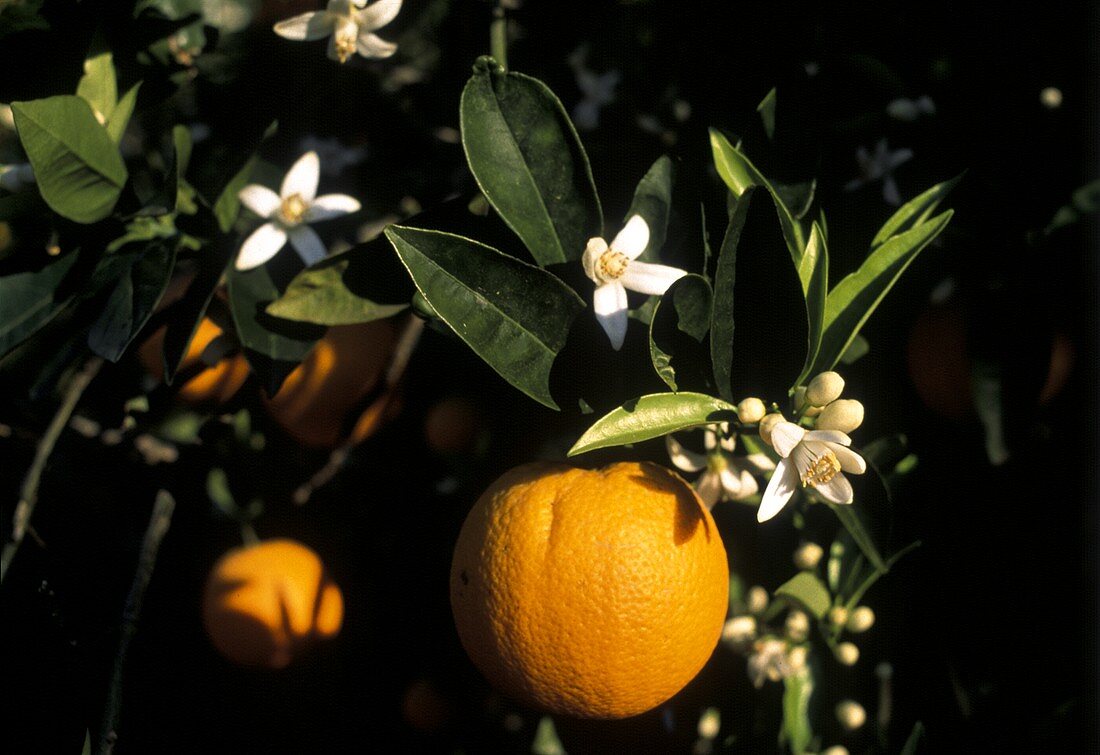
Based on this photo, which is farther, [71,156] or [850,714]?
[850,714]

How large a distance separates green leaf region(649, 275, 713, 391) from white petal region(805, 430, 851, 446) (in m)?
0.14

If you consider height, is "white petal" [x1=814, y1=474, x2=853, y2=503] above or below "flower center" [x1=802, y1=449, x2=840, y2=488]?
below

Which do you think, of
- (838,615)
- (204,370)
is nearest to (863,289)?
Answer: (838,615)

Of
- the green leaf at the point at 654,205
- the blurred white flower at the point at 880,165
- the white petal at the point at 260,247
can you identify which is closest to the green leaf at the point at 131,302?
the white petal at the point at 260,247

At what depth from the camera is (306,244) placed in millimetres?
1162

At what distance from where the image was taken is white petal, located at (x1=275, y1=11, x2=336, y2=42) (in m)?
1.12

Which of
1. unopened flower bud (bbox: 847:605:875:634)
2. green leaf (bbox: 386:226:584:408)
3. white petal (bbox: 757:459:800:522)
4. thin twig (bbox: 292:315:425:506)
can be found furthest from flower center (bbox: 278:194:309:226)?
unopened flower bud (bbox: 847:605:875:634)

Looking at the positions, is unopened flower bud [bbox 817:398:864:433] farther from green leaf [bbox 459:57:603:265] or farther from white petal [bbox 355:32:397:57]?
white petal [bbox 355:32:397:57]

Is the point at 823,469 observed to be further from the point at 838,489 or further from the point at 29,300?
the point at 29,300

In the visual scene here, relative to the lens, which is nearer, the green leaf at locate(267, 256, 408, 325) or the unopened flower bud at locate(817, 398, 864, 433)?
the unopened flower bud at locate(817, 398, 864, 433)

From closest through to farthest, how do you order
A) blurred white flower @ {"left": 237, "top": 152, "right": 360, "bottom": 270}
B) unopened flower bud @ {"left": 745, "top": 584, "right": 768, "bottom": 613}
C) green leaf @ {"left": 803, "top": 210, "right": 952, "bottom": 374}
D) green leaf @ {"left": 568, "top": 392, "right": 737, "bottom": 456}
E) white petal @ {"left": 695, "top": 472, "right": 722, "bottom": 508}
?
1. green leaf @ {"left": 568, "top": 392, "right": 737, "bottom": 456}
2. green leaf @ {"left": 803, "top": 210, "right": 952, "bottom": 374}
3. white petal @ {"left": 695, "top": 472, "right": 722, "bottom": 508}
4. blurred white flower @ {"left": 237, "top": 152, "right": 360, "bottom": 270}
5. unopened flower bud @ {"left": 745, "top": 584, "right": 768, "bottom": 613}

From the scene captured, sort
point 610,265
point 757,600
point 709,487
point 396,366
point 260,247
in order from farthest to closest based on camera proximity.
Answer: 1. point 396,366
2. point 757,600
3. point 260,247
4. point 709,487
5. point 610,265

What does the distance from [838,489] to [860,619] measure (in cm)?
45

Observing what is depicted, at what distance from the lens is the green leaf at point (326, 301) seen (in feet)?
3.33
